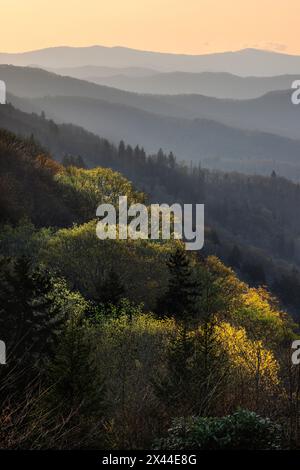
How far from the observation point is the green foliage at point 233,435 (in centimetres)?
1609

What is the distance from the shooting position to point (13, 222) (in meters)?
79.6

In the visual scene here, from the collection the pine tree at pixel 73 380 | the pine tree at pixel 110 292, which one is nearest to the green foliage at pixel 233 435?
the pine tree at pixel 73 380

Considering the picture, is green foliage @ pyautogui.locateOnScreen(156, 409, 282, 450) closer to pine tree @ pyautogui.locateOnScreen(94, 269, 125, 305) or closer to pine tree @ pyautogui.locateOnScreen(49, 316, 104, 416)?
pine tree @ pyautogui.locateOnScreen(49, 316, 104, 416)

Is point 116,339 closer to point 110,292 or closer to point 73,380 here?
point 110,292

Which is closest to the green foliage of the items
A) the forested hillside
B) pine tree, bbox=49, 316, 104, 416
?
the forested hillside

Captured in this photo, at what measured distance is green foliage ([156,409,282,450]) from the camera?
52.8 ft

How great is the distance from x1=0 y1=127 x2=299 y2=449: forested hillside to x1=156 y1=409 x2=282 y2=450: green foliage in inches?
1.4

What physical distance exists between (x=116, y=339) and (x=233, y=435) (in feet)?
106

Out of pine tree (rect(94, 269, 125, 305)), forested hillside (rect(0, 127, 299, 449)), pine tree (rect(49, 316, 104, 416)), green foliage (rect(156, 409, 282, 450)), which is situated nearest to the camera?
green foliage (rect(156, 409, 282, 450))

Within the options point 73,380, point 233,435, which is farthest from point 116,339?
point 233,435

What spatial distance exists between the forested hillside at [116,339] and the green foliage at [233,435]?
0.11ft

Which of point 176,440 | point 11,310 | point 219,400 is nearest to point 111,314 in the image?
point 11,310

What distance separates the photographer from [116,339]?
158 ft
